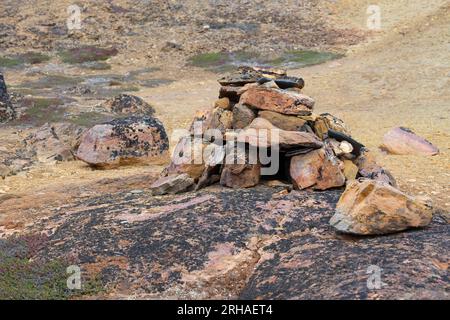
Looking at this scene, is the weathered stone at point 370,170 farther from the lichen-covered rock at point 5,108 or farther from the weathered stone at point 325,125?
the lichen-covered rock at point 5,108

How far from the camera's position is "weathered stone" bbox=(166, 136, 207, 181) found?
14.7 metres

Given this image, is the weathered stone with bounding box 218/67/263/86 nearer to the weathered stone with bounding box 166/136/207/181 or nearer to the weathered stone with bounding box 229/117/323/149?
the weathered stone with bounding box 166/136/207/181

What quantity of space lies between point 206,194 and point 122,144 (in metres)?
7.90

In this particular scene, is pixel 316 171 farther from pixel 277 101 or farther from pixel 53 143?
pixel 53 143

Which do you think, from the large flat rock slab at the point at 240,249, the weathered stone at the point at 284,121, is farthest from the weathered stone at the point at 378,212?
the weathered stone at the point at 284,121

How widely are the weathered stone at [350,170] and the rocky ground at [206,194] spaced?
154cm

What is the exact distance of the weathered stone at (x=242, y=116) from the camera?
607 inches

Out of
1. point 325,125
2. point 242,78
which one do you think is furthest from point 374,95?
point 325,125

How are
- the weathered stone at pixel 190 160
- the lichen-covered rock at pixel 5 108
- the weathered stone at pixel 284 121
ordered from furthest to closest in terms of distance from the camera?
the lichen-covered rock at pixel 5 108 < the weathered stone at pixel 284 121 < the weathered stone at pixel 190 160

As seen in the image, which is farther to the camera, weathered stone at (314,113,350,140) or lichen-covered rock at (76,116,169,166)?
lichen-covered rock at (76,116,169,166)

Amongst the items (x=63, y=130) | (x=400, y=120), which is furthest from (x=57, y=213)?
(x=400, y=120)

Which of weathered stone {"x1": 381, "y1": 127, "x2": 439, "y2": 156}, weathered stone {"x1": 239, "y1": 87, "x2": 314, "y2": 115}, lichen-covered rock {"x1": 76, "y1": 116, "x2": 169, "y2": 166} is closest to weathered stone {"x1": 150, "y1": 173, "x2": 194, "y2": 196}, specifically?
weathered stone {"x1": 239, "y1": 87, "x2": 314, "y2": 115}

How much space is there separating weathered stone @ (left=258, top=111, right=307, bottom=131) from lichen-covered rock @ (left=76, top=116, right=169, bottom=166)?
6485 mm

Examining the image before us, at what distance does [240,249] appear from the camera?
10469 millimetres
